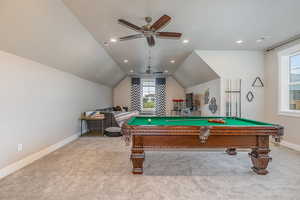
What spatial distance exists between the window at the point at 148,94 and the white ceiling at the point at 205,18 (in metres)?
6.03

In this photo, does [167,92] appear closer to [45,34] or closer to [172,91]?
[172,91]

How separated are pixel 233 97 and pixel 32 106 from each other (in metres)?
5.57

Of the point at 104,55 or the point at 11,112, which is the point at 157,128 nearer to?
the point at 11,112

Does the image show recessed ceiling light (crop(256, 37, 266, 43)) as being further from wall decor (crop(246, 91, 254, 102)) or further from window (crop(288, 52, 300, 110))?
wall decor (crop(246, 91, 254, 102))

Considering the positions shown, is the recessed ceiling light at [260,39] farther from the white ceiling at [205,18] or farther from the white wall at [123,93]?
the white wall at [123,93]

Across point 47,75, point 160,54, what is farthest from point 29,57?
point 160,54

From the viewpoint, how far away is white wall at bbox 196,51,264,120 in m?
5.18

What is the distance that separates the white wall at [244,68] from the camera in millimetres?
5176

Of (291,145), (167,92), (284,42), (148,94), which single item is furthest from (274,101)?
(148,94)

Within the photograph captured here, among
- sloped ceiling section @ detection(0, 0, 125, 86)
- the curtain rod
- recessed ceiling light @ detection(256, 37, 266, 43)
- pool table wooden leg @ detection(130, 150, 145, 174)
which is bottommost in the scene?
pool table wooden leg @ detection(130, 150, 145, 174)

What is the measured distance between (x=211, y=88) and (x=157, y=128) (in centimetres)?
429

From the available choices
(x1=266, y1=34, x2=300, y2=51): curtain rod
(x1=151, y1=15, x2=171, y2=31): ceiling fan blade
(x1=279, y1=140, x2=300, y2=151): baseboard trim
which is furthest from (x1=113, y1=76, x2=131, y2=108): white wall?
(x1=279, y1=140, x2=300, y2=151): baseboard trim

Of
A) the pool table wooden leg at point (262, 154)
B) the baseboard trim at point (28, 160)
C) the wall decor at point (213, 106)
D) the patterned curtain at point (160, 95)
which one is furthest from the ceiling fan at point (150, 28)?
the patterned curtain at point (160, 95)

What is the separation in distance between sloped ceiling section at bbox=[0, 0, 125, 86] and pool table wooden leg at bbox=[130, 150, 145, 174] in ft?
8.82
